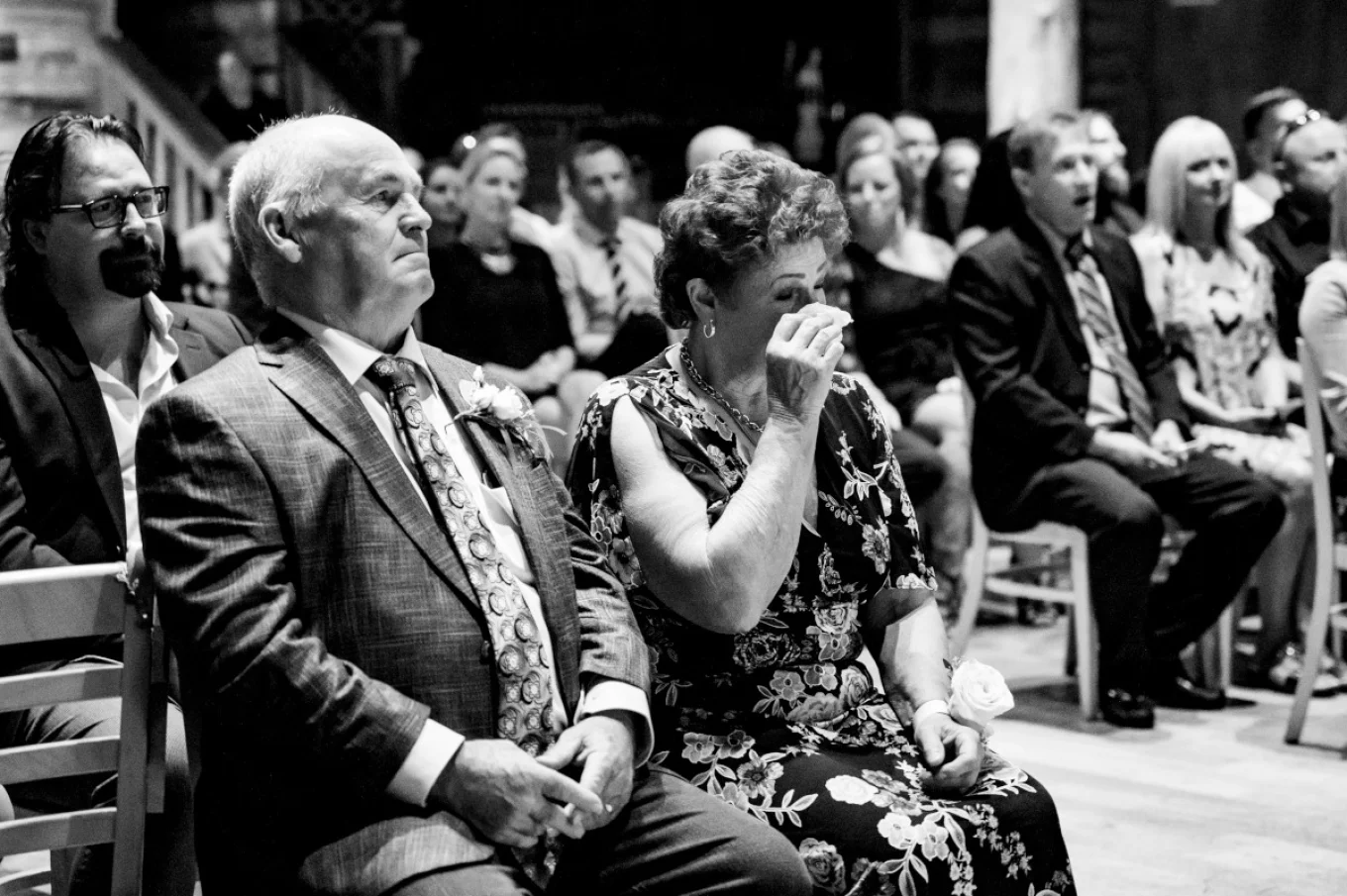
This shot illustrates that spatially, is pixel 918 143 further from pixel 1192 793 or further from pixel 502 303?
pixel 1192 793

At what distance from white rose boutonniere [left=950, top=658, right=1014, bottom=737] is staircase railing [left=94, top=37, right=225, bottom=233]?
6987mm

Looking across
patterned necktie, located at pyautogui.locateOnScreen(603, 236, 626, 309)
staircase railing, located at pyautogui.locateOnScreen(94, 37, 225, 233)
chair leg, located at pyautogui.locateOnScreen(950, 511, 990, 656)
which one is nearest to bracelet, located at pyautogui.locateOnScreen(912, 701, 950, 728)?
chair leg, located at pyautogui.locateOnScreen(950, 511, 990, 656)

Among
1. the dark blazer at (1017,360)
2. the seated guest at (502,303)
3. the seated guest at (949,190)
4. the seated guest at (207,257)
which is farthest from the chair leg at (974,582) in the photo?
the seated guest at (207,257)

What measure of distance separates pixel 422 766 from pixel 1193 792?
7.64 feet

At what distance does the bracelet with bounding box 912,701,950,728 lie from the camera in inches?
85.7

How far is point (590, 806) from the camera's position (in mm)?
1768

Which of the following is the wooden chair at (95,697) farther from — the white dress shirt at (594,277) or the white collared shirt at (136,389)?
the white dress shirt at (594,277)

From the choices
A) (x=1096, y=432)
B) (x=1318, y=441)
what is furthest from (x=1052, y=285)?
(x=1318, y=441)

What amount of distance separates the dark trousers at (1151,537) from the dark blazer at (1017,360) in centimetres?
7

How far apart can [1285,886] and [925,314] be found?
2766 mm

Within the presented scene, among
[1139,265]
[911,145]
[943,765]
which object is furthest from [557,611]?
[911,145]

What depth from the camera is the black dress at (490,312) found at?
504cm

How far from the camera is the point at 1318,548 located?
402cm

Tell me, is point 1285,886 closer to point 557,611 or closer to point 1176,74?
point 557,611
